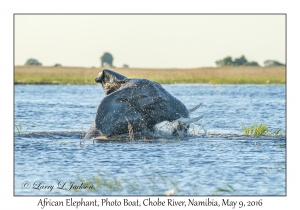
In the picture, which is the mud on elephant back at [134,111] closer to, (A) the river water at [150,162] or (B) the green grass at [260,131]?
(A) the river water at [150,162]

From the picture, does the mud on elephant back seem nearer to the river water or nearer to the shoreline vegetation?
the river water

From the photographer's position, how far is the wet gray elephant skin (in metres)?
20.0

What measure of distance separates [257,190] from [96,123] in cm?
657

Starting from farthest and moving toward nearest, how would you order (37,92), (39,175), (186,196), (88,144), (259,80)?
(259,80)
(37,92)
(88,144)
(39,175)
(186,196)

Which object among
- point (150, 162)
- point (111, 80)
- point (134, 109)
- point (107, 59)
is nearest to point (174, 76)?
point (107, 59)

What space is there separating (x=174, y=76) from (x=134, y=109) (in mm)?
29592

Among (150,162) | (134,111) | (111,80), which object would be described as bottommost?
(150,162)

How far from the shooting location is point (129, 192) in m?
14.6

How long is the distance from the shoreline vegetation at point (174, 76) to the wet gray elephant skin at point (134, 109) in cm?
2926

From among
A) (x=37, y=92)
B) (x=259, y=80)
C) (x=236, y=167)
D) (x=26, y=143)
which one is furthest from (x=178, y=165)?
(x=259, y=80)

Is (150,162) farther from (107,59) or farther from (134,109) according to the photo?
(107,59)

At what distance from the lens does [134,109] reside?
20297mm

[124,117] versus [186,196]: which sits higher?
[124,117]

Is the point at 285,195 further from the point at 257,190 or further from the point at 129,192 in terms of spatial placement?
the point at 129,192
